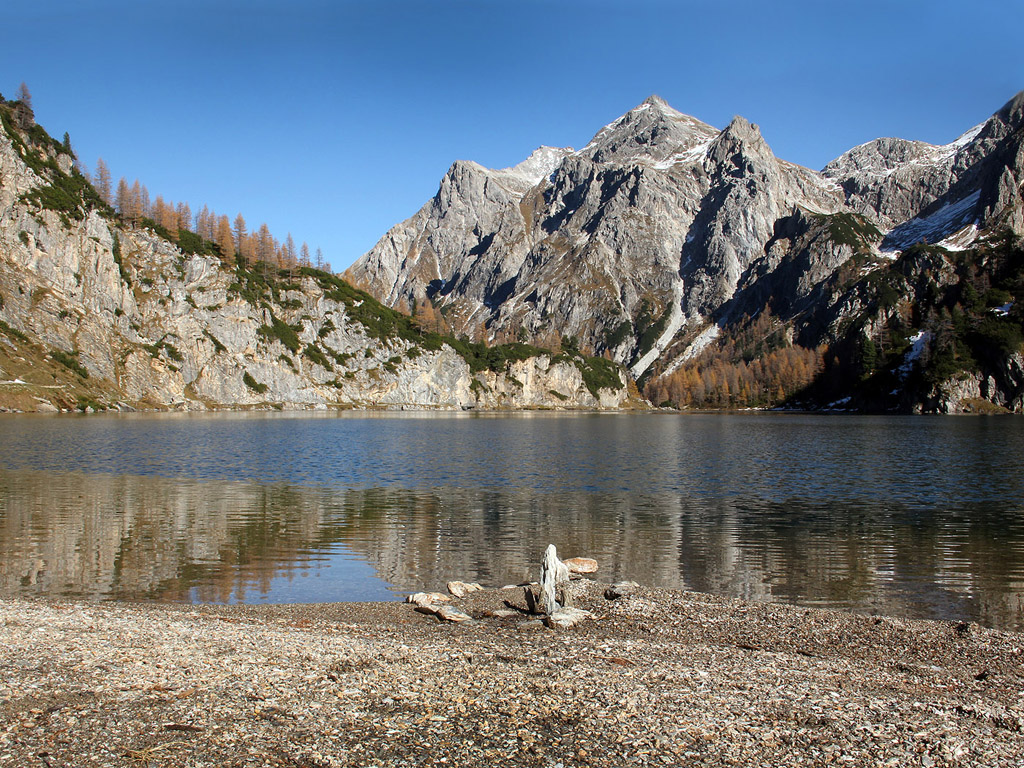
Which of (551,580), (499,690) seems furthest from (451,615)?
(499,690)

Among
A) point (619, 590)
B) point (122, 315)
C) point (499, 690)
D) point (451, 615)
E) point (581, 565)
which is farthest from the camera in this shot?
point (122, 315)

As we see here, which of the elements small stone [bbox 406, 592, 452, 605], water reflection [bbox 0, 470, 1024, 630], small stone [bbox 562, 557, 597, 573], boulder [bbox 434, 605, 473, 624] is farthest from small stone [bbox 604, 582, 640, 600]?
small stone [bbox 406, 592, 452, 605]

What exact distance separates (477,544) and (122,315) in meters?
158

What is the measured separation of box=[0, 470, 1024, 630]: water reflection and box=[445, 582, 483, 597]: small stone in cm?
171

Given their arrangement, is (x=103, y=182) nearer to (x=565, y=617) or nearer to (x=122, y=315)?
(x=122, y=315)

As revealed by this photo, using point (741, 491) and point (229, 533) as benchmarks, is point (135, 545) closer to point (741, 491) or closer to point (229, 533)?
point (229, 533)

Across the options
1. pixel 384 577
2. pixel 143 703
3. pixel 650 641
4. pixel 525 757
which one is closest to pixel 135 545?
pixel 384 577

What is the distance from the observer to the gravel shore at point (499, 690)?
9.73m

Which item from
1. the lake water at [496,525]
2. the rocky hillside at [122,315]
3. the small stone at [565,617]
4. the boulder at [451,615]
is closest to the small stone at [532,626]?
the small stone at [565,617]

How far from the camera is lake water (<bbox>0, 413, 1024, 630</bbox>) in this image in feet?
74.6

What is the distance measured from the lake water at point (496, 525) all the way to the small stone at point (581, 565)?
0.64 meters

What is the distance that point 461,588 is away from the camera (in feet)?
71.7

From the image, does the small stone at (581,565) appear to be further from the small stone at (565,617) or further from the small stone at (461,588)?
the small stone at (565,617)

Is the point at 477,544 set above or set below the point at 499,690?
below
